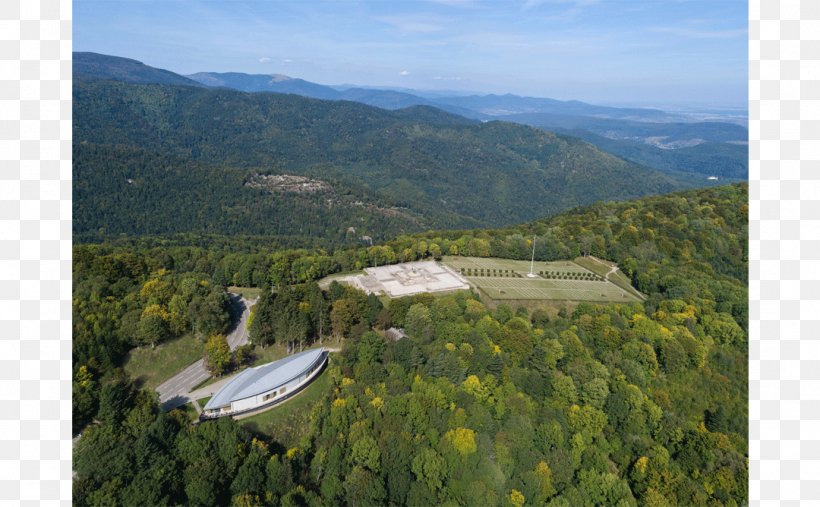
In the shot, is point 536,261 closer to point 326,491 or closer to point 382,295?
point 382,295

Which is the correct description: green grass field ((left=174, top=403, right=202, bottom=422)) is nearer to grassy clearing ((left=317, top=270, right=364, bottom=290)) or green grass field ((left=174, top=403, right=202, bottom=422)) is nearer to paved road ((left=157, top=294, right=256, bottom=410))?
paved road ((left=157, top=294, right=256, bottom=410))

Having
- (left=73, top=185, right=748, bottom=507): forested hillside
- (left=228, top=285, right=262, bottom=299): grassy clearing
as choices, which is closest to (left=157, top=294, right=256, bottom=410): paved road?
(left=73, top=185, right=748, bottom=507): forested hillside

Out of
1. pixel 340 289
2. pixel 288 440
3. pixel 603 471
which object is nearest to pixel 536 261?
pixel 340 289

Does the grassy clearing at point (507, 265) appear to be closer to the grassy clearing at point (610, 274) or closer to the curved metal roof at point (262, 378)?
the grassy clearing at point (610, 274)

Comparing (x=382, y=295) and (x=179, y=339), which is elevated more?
(x=382, y=295)

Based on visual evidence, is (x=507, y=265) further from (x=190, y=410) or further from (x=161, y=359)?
(x=161, y=359)

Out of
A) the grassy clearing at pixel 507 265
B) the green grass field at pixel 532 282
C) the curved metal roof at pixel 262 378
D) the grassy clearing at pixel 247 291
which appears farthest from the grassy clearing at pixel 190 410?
the grassy clearing at pixel 507 265

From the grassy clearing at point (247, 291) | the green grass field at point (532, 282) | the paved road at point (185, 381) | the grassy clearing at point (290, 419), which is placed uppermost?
the green grass field at point (532, 282)

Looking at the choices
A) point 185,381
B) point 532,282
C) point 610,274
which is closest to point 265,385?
point 185,381
